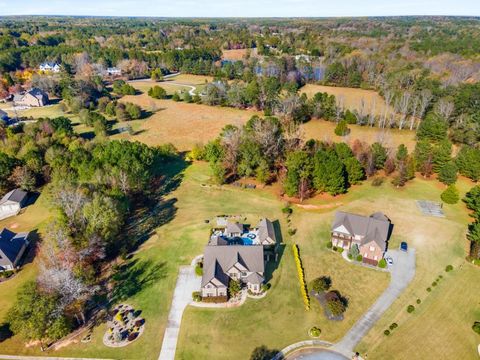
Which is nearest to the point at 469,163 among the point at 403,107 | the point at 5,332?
the point at 403,107

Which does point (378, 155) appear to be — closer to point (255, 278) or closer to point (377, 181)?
point (377, 181)

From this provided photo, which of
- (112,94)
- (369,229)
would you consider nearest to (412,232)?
(369,229)

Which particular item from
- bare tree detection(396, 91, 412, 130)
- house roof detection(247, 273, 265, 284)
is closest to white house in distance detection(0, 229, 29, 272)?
house roof detection(247, 273, 265, 284)

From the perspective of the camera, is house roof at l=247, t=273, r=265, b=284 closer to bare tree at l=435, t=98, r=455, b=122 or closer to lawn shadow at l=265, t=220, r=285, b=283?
lawn shadow at l=265, t=220, r=285, b=283

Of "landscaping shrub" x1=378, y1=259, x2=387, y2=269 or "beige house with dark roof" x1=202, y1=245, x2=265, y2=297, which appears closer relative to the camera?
"beige house with dark roof" x1=202, y1=245, x2=265, y2=297

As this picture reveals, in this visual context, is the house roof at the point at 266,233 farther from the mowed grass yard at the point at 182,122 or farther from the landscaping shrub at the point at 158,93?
the landscaping shrub at the point at 158,93

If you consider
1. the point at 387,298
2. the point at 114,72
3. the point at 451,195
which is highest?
the point at 114,72
